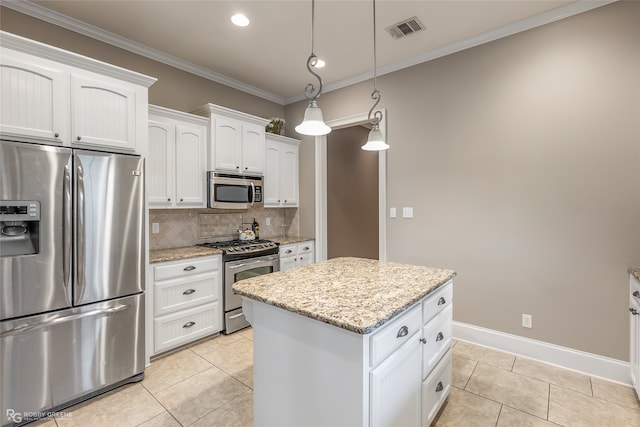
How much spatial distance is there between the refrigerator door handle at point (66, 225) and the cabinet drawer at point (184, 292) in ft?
2.41

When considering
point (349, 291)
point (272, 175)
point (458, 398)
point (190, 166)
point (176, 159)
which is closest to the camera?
point (349, 291)

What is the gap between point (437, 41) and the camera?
293 cm

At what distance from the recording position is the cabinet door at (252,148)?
11.8 feet

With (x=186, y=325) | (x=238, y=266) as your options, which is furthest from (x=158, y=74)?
(x=186, y=325)

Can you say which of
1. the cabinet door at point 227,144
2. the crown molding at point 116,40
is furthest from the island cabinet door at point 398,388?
the crown molding at point 116,40

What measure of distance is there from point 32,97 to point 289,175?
9.19 ft

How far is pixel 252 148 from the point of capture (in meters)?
3.69

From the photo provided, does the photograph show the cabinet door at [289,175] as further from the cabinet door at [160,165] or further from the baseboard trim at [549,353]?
the baseboard trim at [549,353]

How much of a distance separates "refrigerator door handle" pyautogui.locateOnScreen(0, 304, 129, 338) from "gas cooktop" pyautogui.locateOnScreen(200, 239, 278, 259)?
42.7 inches

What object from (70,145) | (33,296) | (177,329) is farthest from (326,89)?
(33,296)

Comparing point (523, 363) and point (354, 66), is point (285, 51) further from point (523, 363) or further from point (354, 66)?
point (523, 363)

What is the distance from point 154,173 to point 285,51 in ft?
6.04

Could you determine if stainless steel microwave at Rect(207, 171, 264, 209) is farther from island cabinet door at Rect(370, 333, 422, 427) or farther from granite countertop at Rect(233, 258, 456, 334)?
island cabinet door at Rect(370, 333, 422, 427)
